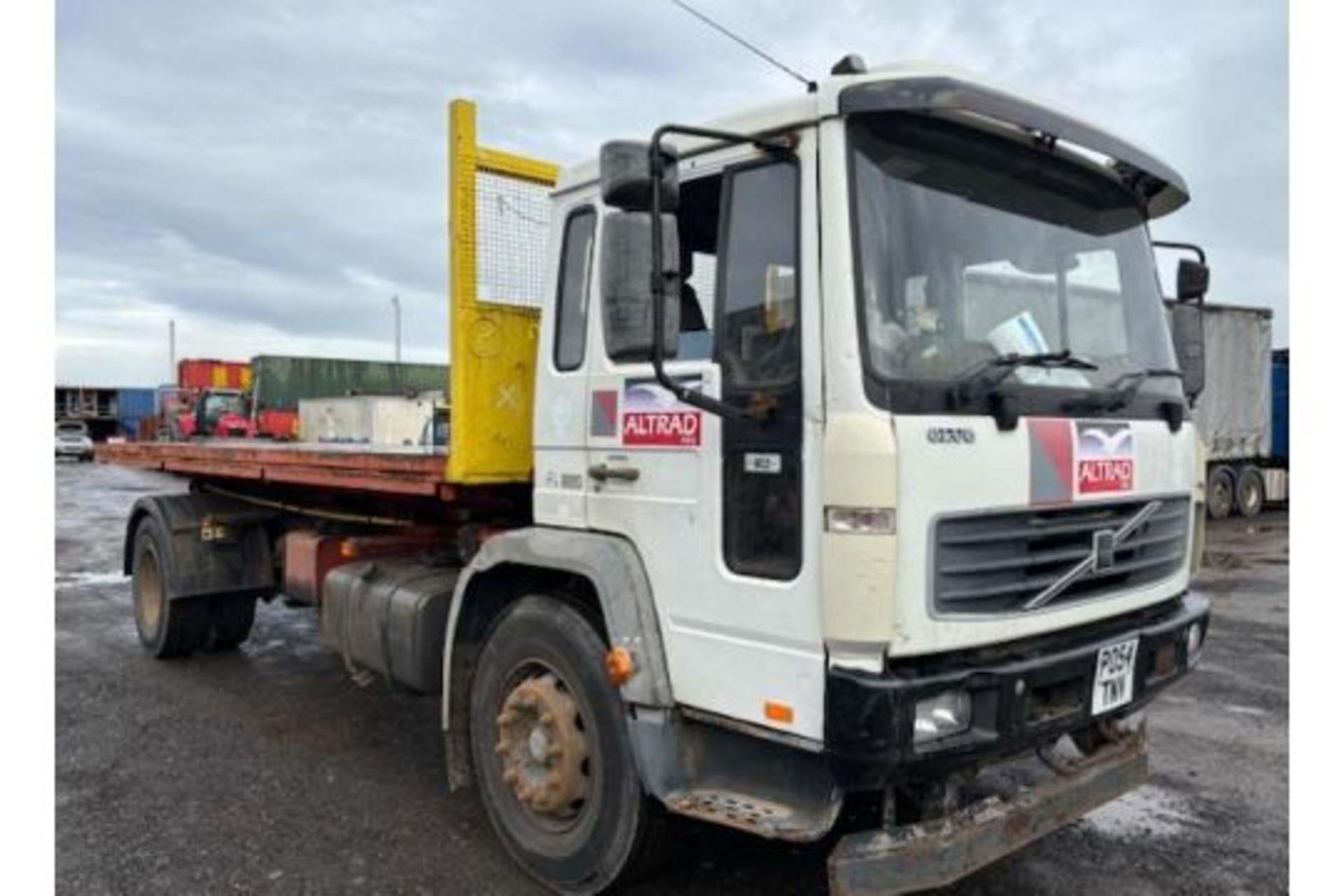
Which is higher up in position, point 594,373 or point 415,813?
point 594,373

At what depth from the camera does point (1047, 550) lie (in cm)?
318

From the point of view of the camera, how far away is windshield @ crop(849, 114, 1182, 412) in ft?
9.78

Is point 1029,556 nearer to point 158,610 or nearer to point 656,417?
point 656,417

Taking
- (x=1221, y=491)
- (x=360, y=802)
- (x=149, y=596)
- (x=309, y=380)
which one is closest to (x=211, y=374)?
(x=309, y=380)

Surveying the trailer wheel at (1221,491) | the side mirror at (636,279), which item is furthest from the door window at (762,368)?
the trailer wheel at (1221,491)

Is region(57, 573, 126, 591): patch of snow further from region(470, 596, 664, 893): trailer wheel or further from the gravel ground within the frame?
region(470, 596, 664, 893): trailer wheel

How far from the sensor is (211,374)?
15.6 m

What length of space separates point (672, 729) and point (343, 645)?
2573mm

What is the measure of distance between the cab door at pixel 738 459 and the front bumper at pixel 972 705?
147 millimetres

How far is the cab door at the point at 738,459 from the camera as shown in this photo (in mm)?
3033

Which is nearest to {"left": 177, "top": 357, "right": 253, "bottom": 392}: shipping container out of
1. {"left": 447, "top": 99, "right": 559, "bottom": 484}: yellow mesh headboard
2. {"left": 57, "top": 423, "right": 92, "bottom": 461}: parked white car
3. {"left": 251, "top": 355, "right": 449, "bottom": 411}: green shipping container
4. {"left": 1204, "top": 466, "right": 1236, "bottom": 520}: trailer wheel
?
{"left": 251, "top": 355, "right": 449, "bottom": 411}: green shipping container

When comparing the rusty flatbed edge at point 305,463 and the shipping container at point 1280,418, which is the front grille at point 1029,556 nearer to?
the rusty flatbed edge at point 305,463
